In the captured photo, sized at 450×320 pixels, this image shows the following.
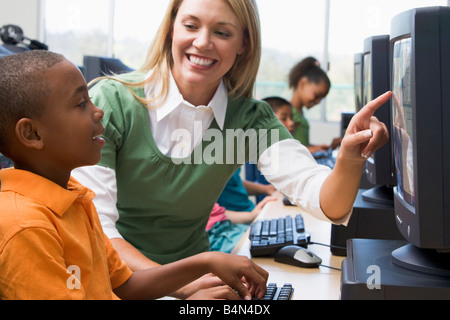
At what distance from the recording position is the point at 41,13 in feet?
19.4

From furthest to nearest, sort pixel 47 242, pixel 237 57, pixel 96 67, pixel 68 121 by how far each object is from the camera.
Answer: pixel 96 67 → pixel 237 57 → pixel 68 121 → pixel 47 242

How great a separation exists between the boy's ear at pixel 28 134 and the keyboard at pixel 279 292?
52cm

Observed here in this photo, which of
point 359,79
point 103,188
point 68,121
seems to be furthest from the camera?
point 359,79

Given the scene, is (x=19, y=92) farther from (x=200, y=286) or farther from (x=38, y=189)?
(x=200, y=286)

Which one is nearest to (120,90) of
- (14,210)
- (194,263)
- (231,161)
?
(231,161)

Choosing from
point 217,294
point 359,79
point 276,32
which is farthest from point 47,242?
point 276,32

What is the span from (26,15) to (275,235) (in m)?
5.20

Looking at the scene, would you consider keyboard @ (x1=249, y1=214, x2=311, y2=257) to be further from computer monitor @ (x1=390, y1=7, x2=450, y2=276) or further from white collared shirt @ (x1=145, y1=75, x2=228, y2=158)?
computer monitor @ (x1=390, y1=7, x2=450, y2=276)

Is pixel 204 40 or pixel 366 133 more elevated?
pixel 204 40

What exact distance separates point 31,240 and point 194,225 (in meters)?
0.77

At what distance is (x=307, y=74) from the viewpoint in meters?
3.97

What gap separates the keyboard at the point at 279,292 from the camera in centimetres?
109

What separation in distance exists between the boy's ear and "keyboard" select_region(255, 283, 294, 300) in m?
0.52

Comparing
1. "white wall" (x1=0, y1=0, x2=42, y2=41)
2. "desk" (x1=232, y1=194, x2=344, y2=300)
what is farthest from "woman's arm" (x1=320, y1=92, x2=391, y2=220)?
"white wall" (x1=0, y1=0, x2=42, y2=41)
